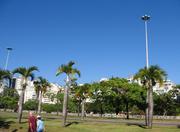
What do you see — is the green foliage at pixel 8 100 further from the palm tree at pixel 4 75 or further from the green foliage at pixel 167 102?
the palm tree at pixel 4 75

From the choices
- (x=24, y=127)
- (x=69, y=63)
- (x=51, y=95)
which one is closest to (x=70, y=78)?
(x=69, y=63)

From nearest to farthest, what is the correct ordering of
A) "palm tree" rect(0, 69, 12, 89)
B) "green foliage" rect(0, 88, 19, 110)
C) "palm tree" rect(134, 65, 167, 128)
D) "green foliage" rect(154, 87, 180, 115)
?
"palm tree" rect(134, 65, 167, 128), "palm tree" rect(0, 69, 12, 89), "green foliage" rect(154, 87, 180, 115), "green foliage" rect(0, 88, 19, 110)

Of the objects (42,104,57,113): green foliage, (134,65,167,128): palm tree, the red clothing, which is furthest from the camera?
(42,104,57,113): green foliage

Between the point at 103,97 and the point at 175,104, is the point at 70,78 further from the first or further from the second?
the point at 175,104

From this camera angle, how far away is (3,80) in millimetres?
41594

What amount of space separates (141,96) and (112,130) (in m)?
45.2

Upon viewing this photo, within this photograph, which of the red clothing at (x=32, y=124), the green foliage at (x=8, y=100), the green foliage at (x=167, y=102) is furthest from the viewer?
the green foliage at (x=8, y=100)

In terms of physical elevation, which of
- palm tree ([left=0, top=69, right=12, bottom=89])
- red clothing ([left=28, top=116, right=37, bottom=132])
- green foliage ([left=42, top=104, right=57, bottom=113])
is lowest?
red clothing ([left=28, top=116, right=37, bottom=132])

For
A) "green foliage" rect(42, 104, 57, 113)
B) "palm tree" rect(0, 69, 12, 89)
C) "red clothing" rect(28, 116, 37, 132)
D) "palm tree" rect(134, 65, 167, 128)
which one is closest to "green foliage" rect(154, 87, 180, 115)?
"green foliage" rect(42, 104, 57, 113)

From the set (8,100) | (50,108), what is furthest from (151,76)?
(50,108)

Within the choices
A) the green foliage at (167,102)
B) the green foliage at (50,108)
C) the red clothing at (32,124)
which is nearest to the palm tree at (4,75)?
the red clothing at (32,124)

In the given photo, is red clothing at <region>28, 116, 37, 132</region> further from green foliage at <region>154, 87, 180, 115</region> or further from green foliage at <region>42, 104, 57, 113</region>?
green foliage at <region>42, 104, 57, 113</region>

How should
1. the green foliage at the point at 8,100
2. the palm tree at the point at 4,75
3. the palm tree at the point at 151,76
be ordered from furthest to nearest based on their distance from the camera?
the green foliage at the point at 8,100, the palm tree at the point at 4,75, the palm tree at the point at 151,76

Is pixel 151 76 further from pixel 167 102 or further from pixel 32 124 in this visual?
pixel 167 102
